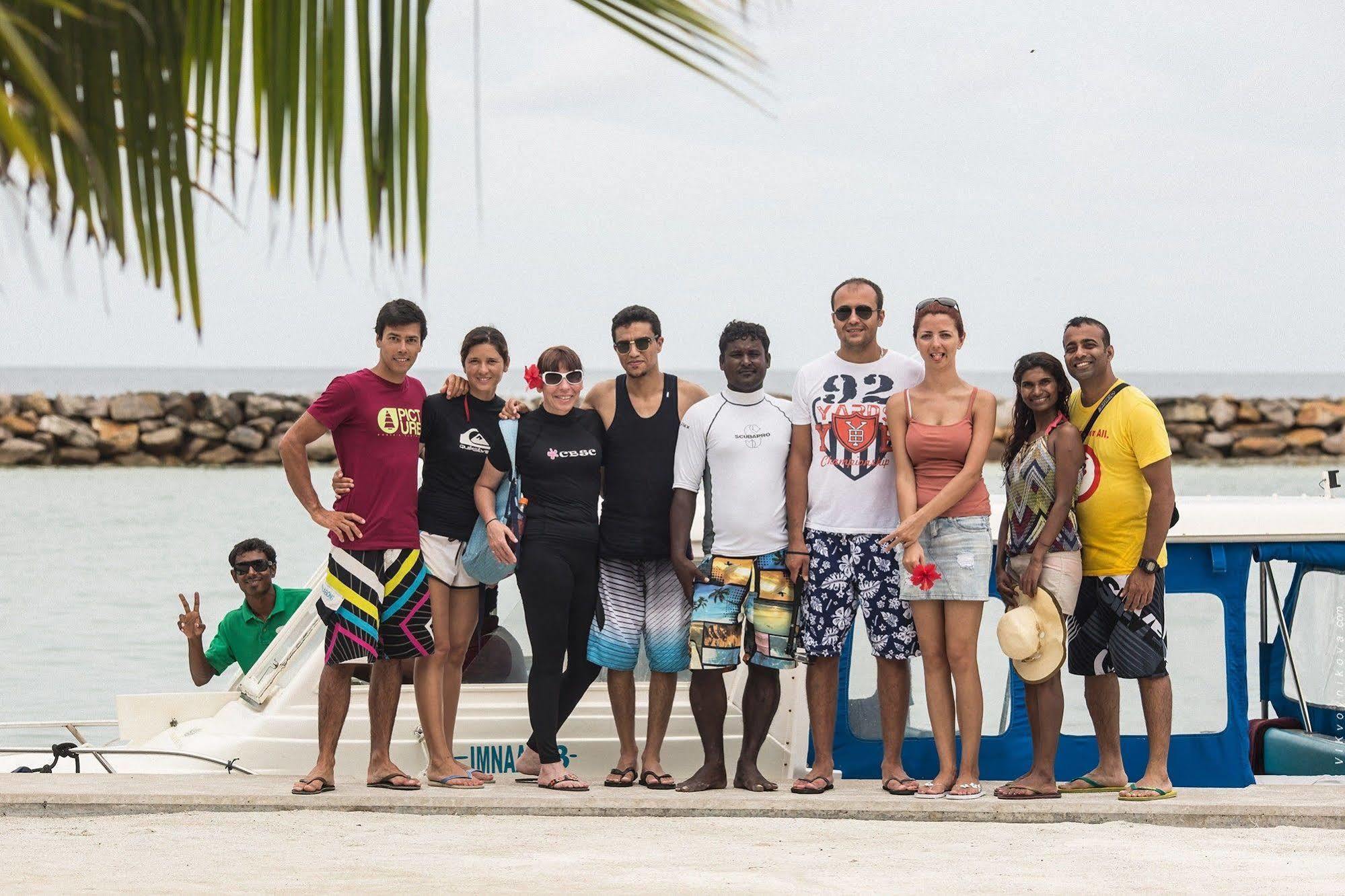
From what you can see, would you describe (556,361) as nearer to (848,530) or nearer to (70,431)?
(848,530)

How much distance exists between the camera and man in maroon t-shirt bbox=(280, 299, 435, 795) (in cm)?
593

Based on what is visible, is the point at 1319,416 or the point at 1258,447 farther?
the point at 1319,416

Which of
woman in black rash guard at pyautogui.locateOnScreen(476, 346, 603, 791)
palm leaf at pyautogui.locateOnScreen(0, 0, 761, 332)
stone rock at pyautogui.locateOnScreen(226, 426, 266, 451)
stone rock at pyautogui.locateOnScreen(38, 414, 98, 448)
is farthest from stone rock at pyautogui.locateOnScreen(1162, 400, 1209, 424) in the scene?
palm leaf at pyautogui.locateOnScreen(0, 0, 761, 332)

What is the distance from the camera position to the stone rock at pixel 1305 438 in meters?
51.9

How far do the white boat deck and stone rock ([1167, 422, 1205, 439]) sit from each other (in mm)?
48345

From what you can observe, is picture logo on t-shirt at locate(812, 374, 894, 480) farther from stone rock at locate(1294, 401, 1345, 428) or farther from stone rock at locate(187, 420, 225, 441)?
stone rock at locate(1294, 401, 1345, 428)

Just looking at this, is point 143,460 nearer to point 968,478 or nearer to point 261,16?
point 968,478

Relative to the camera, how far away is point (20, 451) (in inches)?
1875

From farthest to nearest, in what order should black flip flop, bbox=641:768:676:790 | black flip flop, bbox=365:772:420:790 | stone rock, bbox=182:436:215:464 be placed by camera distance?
stone rock, bbox=182:436:215:464, black flip flop, bbox=641:768:676:790, black flip flop, bbox=365:772:420:790

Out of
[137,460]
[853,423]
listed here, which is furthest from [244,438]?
[853,423]

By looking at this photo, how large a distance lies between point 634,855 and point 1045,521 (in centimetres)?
205

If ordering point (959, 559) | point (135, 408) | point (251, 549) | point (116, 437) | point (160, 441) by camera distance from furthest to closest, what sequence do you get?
point (135, 408) → point (160, 441) → point (116, 437) → point (251, 549) → point (959, 559)

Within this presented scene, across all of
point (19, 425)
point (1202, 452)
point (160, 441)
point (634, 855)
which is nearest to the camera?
point (634, 855)

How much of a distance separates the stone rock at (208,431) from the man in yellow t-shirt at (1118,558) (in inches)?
1783
